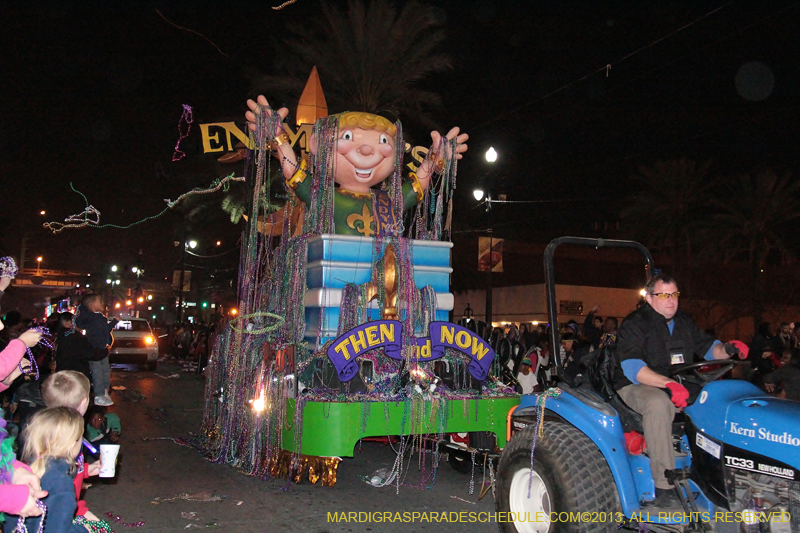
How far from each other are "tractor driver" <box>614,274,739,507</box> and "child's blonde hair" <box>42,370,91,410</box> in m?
3.24

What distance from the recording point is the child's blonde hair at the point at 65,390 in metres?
3.62

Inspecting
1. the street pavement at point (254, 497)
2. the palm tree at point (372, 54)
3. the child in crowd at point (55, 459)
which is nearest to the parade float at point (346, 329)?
the street pavement at point (254, 497)

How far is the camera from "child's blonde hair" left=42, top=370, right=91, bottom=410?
11.9 ft

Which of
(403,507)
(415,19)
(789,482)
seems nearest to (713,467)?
(789,482)

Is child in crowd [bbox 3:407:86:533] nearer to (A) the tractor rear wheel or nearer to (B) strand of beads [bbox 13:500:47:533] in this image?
(B) strand of beads [bbox 13:500:47:533]

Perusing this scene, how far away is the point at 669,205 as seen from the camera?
27.0 meters

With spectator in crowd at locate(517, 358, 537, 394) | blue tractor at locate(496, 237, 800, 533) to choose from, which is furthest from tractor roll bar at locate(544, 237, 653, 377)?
spectator in crowd at locate(517, 358, 537, 394)

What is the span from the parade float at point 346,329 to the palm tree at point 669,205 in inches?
836

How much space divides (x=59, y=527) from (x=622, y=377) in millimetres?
3298

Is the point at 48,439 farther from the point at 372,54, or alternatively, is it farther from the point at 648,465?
the point at 372,54

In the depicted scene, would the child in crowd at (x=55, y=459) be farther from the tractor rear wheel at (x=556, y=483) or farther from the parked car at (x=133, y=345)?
the parked car at (x=133, y=345)

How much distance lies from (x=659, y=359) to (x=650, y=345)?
0.34ft

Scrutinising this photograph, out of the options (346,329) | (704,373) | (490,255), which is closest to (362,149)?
(346,329)

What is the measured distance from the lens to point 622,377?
4215mm
